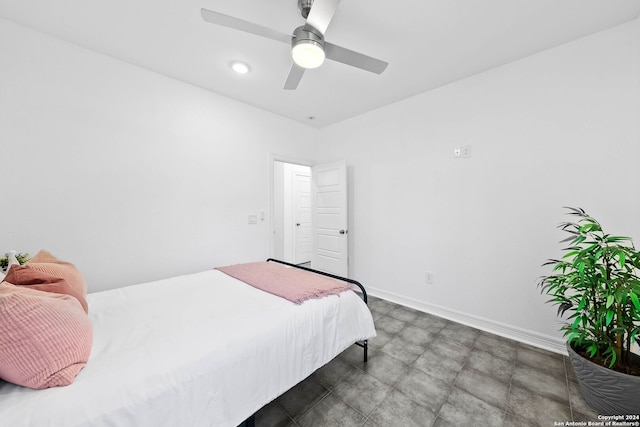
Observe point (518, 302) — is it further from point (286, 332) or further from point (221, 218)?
point (221, 218)

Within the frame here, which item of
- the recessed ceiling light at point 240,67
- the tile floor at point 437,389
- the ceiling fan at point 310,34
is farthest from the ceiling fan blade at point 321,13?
the tile floor at point 437,389

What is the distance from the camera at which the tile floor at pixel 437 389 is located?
54.9 inches

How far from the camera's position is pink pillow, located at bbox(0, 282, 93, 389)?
30.7 inches

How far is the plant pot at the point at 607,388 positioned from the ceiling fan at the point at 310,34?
238cm

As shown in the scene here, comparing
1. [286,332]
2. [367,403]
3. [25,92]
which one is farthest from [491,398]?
[25,92]

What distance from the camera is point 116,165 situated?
220 centimetres

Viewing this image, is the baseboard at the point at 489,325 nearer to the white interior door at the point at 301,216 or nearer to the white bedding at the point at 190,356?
the white bedding at the point at 190,356

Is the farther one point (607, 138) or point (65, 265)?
point (607, 138)

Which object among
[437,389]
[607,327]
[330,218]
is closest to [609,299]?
[607,327]

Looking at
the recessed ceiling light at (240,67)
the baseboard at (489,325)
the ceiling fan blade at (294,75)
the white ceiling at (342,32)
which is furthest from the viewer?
the recessed ceiling light at (240,67)

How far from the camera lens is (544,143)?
2.08 metres

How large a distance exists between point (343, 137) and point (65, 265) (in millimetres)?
3399

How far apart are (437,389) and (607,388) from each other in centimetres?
92

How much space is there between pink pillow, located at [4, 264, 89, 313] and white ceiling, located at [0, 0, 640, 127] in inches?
71.5
